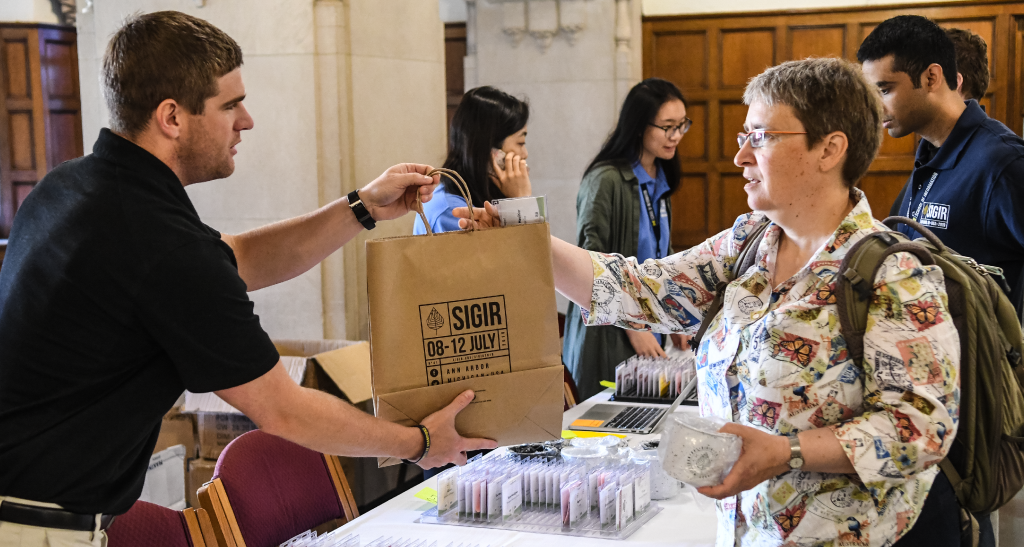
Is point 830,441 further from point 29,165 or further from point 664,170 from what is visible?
point 29,165

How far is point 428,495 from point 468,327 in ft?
2.66

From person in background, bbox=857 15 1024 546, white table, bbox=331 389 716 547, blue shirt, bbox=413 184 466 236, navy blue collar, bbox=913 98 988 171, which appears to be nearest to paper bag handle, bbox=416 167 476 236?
white table, bbox=331 389 716 547

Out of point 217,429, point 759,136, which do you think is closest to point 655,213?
point 217,429

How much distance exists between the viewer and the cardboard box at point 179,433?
12.4 feet

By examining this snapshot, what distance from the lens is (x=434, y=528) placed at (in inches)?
82.0

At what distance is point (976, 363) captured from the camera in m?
1.56

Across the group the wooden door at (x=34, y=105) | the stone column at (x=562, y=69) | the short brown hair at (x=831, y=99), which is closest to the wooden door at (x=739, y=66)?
the stone column at (x=562, y=69)

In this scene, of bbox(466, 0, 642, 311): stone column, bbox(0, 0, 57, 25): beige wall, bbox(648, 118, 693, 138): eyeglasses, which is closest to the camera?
bbox(648, 118, 693, 138): eyeglasses

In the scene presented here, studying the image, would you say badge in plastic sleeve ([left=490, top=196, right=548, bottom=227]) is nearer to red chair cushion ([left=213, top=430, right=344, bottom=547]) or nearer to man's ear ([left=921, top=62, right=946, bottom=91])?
red chair cushion ([left=213, top=430, right=344, bottom=547])

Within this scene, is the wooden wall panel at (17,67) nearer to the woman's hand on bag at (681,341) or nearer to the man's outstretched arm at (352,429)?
the woman's hand on bag at (681,341)

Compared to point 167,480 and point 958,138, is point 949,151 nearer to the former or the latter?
point 958,138

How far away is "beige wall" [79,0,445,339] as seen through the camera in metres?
3.99

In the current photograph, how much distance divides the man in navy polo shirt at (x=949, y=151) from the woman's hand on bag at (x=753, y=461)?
5.08 ft

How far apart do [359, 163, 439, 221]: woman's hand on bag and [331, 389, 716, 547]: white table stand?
739 millimetres
